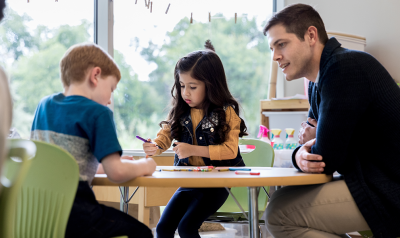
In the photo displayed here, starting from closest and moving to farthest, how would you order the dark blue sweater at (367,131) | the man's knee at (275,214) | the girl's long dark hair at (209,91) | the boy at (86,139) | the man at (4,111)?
the man at (4,111) < the boy at (86,139) < the dark blue sweater at (367,131) < the man's knee at (275,214) < the girl's long dark hair at (209,91)

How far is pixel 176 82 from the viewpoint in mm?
1914

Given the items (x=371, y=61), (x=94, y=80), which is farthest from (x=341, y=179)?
(x=94, y=80)

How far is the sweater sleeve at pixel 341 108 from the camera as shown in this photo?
43.1 inches

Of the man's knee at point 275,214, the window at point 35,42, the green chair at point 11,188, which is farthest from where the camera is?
the window at point 35,42

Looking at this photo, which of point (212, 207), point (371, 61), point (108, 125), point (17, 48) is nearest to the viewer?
point (108, 125)

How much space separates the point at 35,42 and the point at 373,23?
2601 mm

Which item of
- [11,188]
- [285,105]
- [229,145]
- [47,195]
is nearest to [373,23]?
[285,105]

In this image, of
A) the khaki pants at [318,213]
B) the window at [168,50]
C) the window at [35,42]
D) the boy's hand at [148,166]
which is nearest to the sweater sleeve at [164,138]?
the boy's hand at [148,166]

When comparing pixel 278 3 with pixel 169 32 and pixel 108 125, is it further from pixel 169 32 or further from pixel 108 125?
pixel 108 125

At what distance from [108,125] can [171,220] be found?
0.74 m

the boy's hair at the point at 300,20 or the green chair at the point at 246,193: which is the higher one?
the boy's hair at the point at 300,20

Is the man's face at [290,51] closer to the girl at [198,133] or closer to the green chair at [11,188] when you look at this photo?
the girl at [198,133]

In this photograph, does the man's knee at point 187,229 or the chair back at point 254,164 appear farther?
the chair back at point 254,164

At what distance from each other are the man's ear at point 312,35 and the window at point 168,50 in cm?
159
